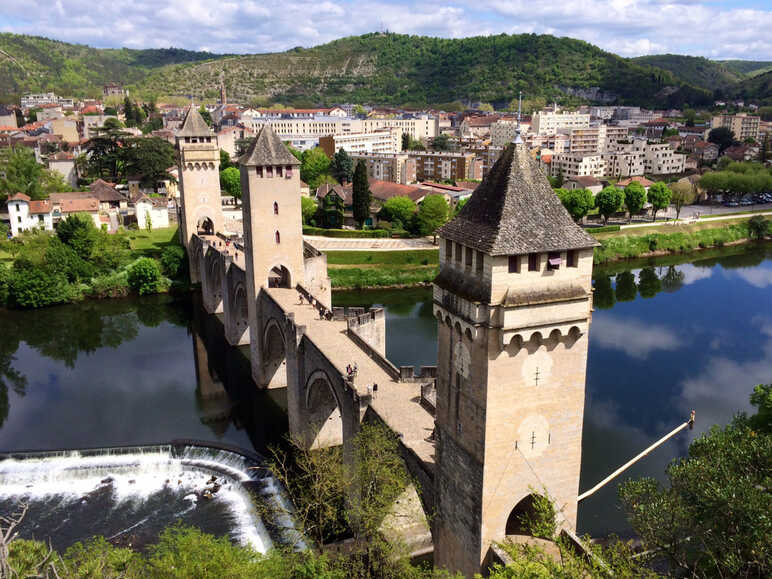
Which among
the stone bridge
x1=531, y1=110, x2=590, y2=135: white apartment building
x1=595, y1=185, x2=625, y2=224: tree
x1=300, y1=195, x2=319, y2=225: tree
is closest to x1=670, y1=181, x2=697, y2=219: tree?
x1=595, y1=185, x2=625, y2=224: tree

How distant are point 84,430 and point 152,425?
12.3 feet

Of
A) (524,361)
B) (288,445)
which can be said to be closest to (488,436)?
(524,361)

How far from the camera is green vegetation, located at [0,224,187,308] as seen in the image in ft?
193

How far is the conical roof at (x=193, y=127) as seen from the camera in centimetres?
5906

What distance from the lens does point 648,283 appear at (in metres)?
69.0

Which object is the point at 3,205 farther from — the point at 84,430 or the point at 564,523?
the point at 564,523

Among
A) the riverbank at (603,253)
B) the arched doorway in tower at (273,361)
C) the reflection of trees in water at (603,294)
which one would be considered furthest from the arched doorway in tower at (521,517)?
the riverbank at (603,253)

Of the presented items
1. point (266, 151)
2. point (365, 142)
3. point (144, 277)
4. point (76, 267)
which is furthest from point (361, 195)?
point (365, 142)

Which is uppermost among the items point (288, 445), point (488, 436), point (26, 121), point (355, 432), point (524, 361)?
point (26, 121)

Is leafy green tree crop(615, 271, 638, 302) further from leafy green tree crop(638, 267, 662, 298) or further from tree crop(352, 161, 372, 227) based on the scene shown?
tree crop(352, 161, 372, 227)

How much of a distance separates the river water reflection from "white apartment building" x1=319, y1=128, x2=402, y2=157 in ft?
196

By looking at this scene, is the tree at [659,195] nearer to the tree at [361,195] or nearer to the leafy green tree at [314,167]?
the tree at [361,195]

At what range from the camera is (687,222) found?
287ft

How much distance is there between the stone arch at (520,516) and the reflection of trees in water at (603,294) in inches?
1637
